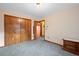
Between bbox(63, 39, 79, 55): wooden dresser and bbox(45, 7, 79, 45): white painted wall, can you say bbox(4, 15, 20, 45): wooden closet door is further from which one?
bbox(63, 39, 79, 55): wooden dresser

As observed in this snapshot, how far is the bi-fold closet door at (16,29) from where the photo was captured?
4597 millimetres

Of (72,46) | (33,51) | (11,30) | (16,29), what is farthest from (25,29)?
(72,46)

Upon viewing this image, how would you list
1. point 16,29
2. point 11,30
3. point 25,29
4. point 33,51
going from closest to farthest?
1. point 33,51
2. point 11,30
3. point 16,29
4. point 25,29

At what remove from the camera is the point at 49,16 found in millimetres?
5816

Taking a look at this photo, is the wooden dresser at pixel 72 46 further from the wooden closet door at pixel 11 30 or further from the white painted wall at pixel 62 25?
the wooden closet door at pixel 11 30

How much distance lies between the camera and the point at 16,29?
16.8ft

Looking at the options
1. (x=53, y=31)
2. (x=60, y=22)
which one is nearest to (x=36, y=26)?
(x=53, y=31)

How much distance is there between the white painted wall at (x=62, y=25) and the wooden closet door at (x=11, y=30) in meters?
2.20

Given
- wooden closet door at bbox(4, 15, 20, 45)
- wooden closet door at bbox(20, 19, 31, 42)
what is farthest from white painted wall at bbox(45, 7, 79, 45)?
wooden closet door at bbox(4, 15, 20, 45)

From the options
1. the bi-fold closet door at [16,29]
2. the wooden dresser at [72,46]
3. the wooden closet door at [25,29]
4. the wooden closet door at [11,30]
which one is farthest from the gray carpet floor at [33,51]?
the wooden closet door at [25,29]

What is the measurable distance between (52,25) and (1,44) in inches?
131

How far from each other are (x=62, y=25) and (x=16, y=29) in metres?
2.81

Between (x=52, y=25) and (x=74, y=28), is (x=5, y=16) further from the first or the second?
(x=74, y=28)

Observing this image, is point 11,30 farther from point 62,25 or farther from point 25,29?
point 62,25
